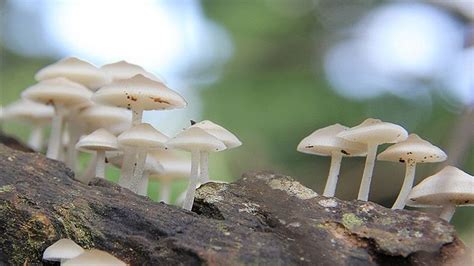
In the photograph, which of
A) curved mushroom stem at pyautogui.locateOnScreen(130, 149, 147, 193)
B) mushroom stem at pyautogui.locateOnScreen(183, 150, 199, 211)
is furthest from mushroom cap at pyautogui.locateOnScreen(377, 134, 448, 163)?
curved mushroom stem at pyautogui.locateOnScreen(130, 149, 147, 193)

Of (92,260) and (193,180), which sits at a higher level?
(193,180)

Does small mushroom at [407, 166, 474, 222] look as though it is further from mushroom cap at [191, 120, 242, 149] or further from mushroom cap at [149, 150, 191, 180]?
mushroom cap at [149, 150, 191, 180]

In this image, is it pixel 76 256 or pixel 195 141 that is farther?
pixel 195 141

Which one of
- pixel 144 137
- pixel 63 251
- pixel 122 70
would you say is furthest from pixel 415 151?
pixel 122 70

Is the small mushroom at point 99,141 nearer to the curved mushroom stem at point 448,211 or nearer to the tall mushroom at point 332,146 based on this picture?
the tall mushroom at point 332,146

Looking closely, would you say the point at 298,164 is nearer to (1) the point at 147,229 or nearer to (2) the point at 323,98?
(2) the point at 323,98

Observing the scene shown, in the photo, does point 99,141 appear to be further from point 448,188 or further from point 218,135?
point 448,188
